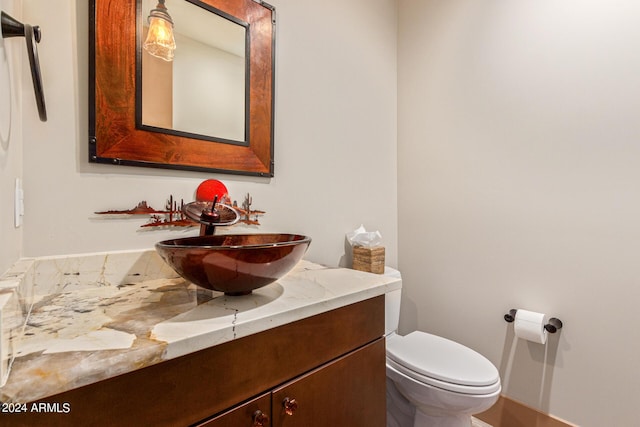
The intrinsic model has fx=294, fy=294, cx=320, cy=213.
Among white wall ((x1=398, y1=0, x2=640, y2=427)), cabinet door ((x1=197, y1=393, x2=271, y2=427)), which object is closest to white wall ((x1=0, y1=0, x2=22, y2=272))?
cabinet door ((x1=197, y1=393, x2=271, y2=427))

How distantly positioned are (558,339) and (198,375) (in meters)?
1.61

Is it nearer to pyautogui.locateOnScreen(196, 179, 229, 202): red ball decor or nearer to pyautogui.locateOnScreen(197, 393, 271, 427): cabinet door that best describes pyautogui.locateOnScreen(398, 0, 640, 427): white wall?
pyautogui.locateOnScreen(196, 179, 229, 202): red ball decor

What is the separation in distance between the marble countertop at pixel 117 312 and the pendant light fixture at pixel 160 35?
69cm

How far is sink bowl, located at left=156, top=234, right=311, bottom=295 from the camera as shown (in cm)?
63

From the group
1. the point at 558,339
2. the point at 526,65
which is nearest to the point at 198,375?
the point at 558,339

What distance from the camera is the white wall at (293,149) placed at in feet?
2.80

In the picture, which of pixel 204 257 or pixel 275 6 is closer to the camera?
pixel 204 257

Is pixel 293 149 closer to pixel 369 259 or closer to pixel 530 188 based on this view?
pixel 369 259

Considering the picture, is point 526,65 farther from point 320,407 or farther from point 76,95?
point 76,95

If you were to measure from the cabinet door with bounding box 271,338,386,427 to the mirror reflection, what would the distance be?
92 centimetres

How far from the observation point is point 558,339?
4.53 ft

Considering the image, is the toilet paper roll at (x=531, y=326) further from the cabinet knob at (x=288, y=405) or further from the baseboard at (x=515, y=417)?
the cabinet knob at (x=288, y=405)

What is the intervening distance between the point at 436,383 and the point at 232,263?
1.00m

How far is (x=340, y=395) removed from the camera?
2.55 feet
